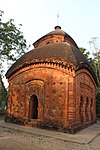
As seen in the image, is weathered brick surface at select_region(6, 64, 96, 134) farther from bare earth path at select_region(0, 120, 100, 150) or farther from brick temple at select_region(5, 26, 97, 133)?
bare earth path at select_region(0, 120, 100, 150)

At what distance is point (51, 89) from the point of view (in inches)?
496

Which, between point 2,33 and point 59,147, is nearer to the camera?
point 59,147

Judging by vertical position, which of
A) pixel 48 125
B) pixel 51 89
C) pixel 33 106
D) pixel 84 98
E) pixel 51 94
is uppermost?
pixel 51 89

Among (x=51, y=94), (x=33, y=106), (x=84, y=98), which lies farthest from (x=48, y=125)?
(x=84, y=98)

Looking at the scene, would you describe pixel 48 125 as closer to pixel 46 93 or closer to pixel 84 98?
pixel 46 93

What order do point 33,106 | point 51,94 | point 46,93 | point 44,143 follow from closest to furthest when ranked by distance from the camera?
point 44,143 < point 51,94 < point 46,93 < point 33,106

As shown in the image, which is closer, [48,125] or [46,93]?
[48,125]

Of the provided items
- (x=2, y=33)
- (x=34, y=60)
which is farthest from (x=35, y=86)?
(x=2, y=33)

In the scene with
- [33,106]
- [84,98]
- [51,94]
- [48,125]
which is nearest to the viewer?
[48,125]

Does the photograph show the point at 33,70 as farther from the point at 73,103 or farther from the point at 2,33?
the point at 2,33

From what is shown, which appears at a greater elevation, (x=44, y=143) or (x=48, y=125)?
(x=48, y=125)

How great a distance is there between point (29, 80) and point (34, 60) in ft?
4.60

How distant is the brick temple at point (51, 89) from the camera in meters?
12.0

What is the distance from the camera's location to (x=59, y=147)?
27.6 feet
